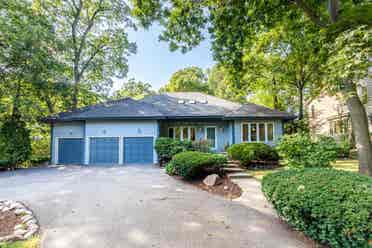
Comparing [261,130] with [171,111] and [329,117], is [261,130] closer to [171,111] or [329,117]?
[171,111]

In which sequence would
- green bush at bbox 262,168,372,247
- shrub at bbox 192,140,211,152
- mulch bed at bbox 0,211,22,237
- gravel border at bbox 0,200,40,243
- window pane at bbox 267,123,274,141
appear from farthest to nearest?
1. window pane at bbox 267,123,274,141
2. shrub at bbox 192,140,211,152
3. mulch bed at bbox 0,211,22,237
4. gravel border at bbox 0,200,40,243
5. green bush at bbox 262,168,372,247

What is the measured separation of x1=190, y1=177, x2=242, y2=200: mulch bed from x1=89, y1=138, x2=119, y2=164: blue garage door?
746 centimetres

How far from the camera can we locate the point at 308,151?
5891 millimetres

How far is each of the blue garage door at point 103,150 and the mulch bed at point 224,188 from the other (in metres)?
7.46

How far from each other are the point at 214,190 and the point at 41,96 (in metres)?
14.4

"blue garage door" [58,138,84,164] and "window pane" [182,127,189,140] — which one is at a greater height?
"window pane" [182,127,189,140]

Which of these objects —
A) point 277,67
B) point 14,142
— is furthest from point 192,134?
point 14,142

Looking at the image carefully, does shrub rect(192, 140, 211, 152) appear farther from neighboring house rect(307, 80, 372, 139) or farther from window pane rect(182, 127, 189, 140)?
neighboring house rect(307, 80, 372, 139)

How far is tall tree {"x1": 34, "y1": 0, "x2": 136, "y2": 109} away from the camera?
17.5 m

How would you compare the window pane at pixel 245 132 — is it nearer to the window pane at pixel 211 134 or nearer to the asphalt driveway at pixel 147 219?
the window pane at pixel 211 134

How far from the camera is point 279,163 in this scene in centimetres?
1056

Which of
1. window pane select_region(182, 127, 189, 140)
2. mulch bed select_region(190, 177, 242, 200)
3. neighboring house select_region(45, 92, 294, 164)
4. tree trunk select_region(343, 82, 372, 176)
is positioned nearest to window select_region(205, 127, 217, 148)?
neighboring house select_region(45, 92, 294, 164)

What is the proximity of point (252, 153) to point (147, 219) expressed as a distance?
695cm

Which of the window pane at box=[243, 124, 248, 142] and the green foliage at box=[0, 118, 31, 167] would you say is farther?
the window pane at box=[243, 124, 248, 142]
